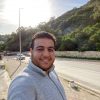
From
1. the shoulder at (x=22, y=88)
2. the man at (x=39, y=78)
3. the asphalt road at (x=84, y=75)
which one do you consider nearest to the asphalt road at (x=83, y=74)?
the asphalt road at (x=84, y=75)

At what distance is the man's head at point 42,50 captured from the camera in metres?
3.08

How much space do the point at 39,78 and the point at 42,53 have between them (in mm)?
246

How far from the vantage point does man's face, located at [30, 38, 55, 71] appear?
308 cm

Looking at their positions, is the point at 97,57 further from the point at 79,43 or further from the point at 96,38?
the point at 79,43

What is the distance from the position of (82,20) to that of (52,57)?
122598 mm

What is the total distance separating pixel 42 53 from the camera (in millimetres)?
3119

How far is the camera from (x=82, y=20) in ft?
409

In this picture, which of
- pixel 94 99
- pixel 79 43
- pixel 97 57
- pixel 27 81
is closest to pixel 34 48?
pixel 27 81

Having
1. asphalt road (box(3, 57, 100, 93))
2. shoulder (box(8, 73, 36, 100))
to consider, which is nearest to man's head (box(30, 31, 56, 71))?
shoulder (box(8, 73, 36, 100))

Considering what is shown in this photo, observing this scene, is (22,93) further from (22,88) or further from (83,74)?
(83,74)

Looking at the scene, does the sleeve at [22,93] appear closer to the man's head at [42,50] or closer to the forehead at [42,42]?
the man's head at [42,50]

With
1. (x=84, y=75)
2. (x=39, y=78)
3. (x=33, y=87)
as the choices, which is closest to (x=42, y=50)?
(x=39, y=78)

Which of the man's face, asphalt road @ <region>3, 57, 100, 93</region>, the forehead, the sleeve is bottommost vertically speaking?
asphalt road @ <region>3, 57, 100, 93</region>

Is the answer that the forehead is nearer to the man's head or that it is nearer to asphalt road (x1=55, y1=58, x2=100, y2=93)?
the man's head
